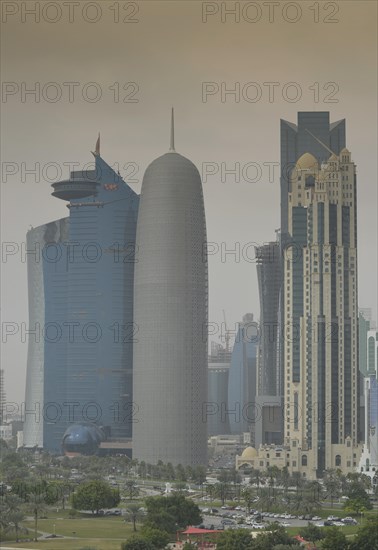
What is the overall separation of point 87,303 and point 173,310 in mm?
25907

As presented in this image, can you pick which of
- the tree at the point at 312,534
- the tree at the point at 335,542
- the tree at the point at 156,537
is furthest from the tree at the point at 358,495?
the tree at the point at 156,537

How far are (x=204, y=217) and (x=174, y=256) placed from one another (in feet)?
14.9

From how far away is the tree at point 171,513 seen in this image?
70.8 m

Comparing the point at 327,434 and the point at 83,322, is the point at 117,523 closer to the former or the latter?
the point at 327,434

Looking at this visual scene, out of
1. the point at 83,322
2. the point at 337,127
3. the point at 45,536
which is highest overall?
the point at 337,127

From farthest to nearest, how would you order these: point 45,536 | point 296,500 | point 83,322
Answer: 1. point 83,322
2. point 296,500
3. point 45,536

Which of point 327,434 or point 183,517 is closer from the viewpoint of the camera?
point 183,517

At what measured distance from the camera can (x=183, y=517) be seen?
72875mm

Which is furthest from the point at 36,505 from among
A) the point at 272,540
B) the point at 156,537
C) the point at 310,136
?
the point at 310,136

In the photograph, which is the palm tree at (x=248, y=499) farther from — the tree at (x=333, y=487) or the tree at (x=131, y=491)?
the tree at (x=131, y=491)

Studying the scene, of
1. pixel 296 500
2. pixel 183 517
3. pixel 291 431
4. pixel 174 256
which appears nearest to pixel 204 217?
pixel 174 256

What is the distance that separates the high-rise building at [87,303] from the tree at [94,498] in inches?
2633

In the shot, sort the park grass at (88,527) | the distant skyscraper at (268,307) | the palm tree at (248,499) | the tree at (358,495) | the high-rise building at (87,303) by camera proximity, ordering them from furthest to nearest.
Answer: the high-rise building at (87,303) → the distant skyscraper at (268,307) → the palm tree at (248,499) → the tree at (358,495) → the park grass at (88,527)

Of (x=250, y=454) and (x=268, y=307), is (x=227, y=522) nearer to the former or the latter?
(x=250, y=454)
